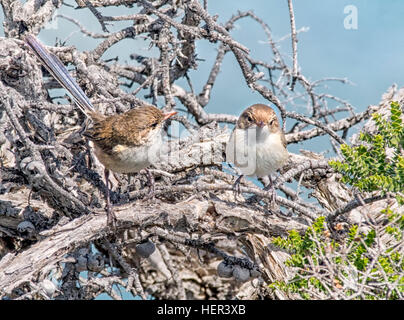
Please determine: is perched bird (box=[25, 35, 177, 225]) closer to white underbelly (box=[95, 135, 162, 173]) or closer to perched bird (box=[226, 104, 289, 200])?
white underbelly (box=[95, 135, 162, 173])

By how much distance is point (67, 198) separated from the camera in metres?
5.31

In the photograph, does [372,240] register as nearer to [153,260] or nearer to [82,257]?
[82,257]

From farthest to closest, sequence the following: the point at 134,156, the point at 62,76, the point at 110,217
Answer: the point at 62,76 < the point at 134,156 < the point at 110,217

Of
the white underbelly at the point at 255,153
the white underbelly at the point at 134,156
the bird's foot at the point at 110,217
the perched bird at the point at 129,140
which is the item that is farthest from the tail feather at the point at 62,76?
the white underbelly at the point at 255,153

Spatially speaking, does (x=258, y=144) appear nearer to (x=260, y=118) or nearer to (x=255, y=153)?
(x=255, y=153)

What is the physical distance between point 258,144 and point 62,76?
2471mm

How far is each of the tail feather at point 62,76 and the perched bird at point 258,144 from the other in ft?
5.80

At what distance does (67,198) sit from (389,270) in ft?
10.3

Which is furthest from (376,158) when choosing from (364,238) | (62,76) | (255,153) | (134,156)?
(62,76)

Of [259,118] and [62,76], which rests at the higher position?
[62,76]

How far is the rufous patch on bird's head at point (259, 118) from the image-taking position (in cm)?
560

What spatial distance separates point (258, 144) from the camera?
5535 millimetres

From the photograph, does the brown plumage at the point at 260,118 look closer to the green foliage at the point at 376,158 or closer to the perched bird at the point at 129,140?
the perched bird at the point at 129,140

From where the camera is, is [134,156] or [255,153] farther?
[255,153]
